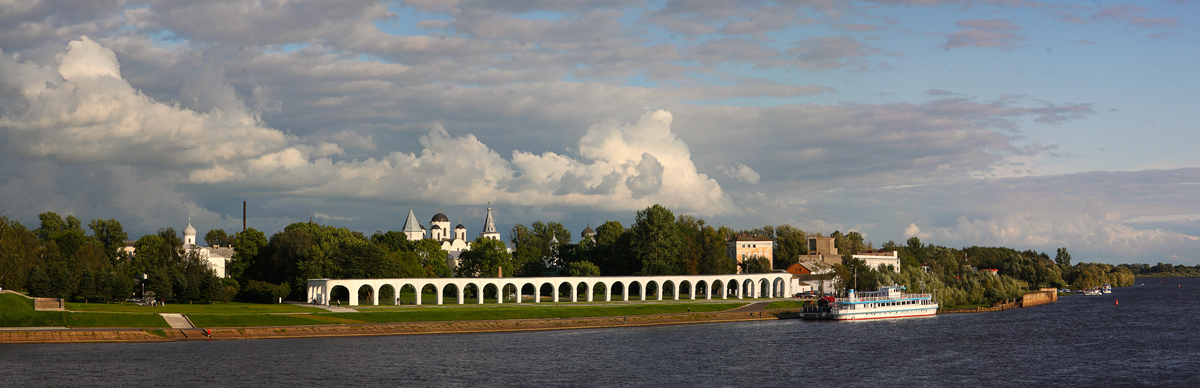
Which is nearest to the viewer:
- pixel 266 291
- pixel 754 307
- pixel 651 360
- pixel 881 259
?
pixel 651 360

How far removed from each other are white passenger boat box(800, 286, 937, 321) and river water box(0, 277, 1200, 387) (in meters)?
13.1

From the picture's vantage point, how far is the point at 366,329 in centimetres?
7312

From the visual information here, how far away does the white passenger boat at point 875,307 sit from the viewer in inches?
3738

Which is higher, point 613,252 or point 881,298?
point 613,252

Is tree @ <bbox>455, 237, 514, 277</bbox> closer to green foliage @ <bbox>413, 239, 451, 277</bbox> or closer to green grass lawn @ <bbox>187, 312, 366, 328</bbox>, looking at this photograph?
green foliage @ <bbox>413, 239, 451, 277</bbox>

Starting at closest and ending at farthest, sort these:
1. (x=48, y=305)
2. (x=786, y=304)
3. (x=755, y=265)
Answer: (x=48, y=305), (x=786, y=304), (x=755, y=265)

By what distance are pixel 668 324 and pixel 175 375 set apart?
4767cm

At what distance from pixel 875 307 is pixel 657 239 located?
3052 cm

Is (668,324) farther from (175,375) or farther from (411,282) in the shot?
(175,375)

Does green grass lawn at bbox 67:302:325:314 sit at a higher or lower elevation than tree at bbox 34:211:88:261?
lower

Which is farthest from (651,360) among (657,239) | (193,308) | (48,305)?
(657,239)

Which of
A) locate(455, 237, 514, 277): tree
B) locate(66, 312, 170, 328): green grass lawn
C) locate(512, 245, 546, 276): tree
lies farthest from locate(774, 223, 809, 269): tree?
locate(66, 312, 170, 328): green grass lawn

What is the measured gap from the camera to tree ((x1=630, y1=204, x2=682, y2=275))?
11662cm

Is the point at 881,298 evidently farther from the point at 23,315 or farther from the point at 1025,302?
the point at 23,315
